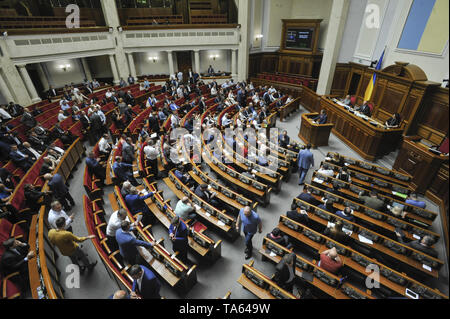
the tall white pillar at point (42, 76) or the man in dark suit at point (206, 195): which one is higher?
the tall white pillar at point (42, 76)

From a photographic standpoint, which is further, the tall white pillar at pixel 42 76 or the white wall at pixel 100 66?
the white wall at pixel 100 66

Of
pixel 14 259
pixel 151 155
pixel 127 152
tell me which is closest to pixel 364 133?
pixel 151 155

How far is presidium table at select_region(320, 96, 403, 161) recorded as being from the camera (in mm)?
7852

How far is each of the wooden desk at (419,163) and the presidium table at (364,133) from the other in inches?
37.9

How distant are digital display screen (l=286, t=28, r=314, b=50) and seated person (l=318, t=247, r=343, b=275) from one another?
1583 cm

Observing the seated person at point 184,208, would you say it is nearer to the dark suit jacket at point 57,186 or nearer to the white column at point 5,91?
the dark suit jacket at point 57,186

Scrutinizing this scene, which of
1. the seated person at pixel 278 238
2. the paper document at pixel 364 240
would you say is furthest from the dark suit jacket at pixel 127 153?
the paper document at pixel 364 240

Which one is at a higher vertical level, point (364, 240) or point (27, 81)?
point (27, 81)

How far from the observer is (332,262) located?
358 cm

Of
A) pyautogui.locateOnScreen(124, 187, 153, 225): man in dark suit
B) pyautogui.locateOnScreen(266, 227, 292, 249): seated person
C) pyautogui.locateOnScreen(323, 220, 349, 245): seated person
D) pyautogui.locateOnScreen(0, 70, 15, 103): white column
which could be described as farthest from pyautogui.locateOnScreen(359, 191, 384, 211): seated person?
pyautogui.locateOnScreen(0, 70, 15, 103): white column

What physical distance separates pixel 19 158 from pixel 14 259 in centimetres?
420

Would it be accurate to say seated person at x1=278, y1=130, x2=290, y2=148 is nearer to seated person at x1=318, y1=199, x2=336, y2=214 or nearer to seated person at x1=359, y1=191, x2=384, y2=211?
seated person at x1=359, y1=191, x2=384, y2=211

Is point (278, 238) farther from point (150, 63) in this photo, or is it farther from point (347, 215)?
point (150, 63)

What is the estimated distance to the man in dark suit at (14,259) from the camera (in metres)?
3.35
